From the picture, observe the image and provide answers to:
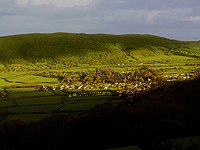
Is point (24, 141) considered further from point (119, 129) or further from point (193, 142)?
point (193, 142)

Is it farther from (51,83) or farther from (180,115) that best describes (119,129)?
(51,83)

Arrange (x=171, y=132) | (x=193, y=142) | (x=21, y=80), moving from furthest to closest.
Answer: (x=21, y=80)
(x=171, y=132)
(x=193, y=142)

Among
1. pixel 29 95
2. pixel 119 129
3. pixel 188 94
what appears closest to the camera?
pixel 119 129

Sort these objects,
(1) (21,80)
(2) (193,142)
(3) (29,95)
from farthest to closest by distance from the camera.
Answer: (1) (21,80) < (3) (29,95) < (2) (193,142)

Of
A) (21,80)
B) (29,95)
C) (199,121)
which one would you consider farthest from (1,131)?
(21,80)

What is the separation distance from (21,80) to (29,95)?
134 feet

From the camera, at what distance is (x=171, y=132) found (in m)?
38.6

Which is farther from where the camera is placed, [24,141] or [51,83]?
[51,83]

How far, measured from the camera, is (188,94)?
54.9m

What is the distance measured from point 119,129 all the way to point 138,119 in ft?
8.27

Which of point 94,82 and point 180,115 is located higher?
point 180,115

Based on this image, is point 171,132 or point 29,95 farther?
point 29,95

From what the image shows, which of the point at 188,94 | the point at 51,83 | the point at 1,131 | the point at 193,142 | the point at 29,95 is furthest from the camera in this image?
the point at 51,83

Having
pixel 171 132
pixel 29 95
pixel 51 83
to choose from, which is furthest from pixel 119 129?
pixel 51 83
